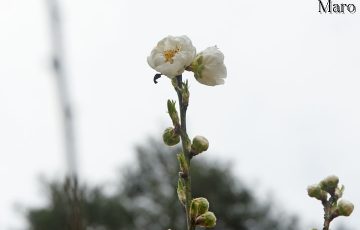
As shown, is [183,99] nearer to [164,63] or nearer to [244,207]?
[164,63]

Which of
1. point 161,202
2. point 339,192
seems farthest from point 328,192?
point 161,202

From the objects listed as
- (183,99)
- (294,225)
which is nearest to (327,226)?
(183,99)

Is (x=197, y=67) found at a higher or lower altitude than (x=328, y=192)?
higher

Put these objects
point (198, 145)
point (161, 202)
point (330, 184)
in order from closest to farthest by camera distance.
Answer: point (198, 145), point (330, 184), point (161, 202)

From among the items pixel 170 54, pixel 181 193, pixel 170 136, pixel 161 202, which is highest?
pixel 170 54

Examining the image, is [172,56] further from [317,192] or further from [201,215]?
[317,192]

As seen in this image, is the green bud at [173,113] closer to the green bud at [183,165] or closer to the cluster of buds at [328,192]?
the green bud at [183,165]

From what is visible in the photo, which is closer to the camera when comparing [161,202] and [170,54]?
[170,54]
